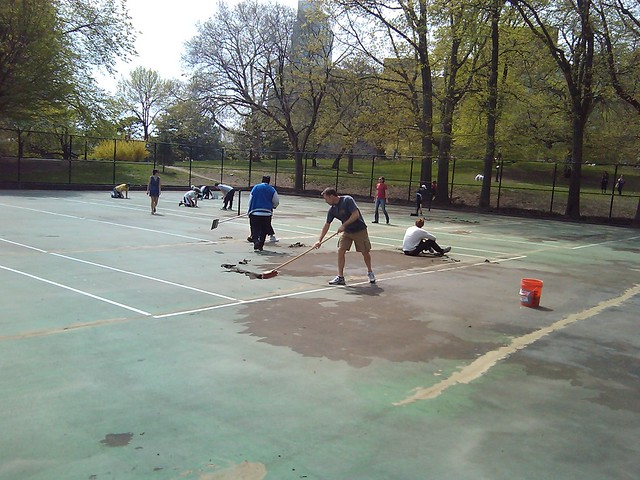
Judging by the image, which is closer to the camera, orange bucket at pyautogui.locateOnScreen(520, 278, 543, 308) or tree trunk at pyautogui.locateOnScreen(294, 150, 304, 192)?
orange bucket at pyautogui.locateOnScreen(520, 278, 543, 308)

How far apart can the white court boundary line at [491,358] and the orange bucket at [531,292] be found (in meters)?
0.58

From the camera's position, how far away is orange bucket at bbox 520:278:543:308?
9.19 metres

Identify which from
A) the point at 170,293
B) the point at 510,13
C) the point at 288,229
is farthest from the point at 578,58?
the point at 170,293

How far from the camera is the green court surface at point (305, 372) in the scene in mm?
4035

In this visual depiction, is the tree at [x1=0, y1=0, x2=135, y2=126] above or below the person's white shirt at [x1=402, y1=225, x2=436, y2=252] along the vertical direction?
above

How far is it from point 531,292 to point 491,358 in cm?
304

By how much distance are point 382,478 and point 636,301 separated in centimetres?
829

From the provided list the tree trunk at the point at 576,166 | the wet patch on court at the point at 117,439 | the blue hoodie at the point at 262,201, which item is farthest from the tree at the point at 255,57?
the wet patch on court at the point at 117,439

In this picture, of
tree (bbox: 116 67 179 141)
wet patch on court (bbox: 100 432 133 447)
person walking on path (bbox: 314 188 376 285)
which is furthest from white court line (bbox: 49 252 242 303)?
tree (bbox: 116 67 179 141)

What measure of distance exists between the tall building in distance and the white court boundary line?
108 ft

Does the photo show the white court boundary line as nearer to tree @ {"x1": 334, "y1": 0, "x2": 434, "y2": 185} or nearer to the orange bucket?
the orange bucket

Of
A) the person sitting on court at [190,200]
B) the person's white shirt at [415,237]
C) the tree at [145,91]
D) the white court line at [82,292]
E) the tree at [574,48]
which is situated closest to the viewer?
the white court line at [82,292]

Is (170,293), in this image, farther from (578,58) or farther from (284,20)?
(284,20)

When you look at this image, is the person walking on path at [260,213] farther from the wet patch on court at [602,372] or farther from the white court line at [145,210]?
the wet patch on court at [602,372]
